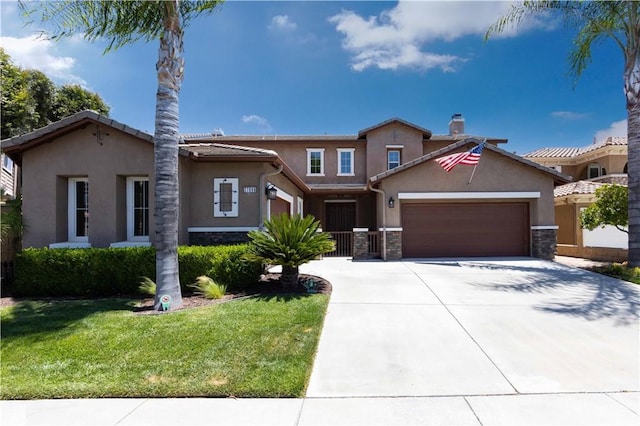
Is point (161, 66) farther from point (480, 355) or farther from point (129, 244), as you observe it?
point (480, 355)

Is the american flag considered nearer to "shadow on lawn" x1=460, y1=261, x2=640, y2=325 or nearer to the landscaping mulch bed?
"shadow on lawn" x1=460, y1=261, x2=640, y2=325

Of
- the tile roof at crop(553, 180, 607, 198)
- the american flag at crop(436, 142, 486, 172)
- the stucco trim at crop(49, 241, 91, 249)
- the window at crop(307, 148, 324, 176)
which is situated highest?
the window at crop(307, 148, 324, 176)

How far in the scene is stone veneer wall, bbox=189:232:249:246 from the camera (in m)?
9.29

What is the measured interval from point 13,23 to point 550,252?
59.0ft

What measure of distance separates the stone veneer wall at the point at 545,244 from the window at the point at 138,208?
575 inches

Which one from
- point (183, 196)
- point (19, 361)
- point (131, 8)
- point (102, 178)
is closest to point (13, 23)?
point (131, 8)

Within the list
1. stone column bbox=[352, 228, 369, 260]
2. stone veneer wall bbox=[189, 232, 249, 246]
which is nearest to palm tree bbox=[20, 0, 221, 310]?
stone veneer wall bbox=[189, 232, 249, 246]

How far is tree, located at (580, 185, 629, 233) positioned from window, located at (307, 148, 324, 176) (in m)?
12.9

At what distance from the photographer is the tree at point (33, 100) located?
11753mm

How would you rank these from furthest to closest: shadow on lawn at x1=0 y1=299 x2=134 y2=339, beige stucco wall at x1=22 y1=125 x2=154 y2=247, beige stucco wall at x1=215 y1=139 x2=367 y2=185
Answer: beige stucco wall at x1=215 y1=139 x2=367 y2=185 → beige stucco wall at x1=22 y1=125 x2=154 y2=247 → shadow on lawn at x1=0 y1=299 x2=134 y2=339

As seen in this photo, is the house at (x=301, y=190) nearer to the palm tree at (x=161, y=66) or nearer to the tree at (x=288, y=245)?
the tree at (x=288, y=245)

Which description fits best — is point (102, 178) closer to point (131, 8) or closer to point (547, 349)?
point (131, 8)

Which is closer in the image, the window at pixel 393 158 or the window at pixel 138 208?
the window at pixel 138 208

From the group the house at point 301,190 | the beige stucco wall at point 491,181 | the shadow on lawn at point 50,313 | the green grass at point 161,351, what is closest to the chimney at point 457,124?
the house at point 301,190
